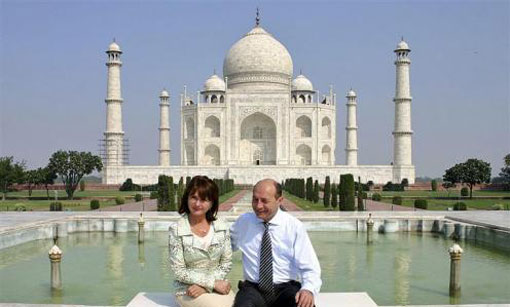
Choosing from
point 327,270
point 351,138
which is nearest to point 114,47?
point 351,138

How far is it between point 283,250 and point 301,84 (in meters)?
37.7

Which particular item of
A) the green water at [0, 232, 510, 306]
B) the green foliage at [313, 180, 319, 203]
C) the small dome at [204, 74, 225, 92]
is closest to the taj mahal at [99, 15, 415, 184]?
the small dome at [204, 74, 225, 92]

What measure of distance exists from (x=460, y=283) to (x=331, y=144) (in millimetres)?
31191

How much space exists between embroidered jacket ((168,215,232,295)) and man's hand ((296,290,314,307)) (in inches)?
19.0

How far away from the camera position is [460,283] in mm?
5871

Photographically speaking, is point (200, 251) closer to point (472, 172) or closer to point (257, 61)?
point (472, 172)

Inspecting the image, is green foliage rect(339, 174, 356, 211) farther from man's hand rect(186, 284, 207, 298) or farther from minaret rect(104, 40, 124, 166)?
minaret rect(104, 40, 124, 166)

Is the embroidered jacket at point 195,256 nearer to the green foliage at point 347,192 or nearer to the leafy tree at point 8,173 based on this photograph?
the green foliage at point 347,192

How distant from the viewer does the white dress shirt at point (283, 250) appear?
2.78m

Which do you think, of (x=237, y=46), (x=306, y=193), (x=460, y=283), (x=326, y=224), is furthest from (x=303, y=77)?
(x=460, y=283)

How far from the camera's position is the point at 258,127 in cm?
3719

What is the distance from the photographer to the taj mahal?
3192 centimetres

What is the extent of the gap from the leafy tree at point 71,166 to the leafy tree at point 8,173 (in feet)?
4.17

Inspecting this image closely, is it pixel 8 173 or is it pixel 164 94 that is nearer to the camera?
pixel 8 173
